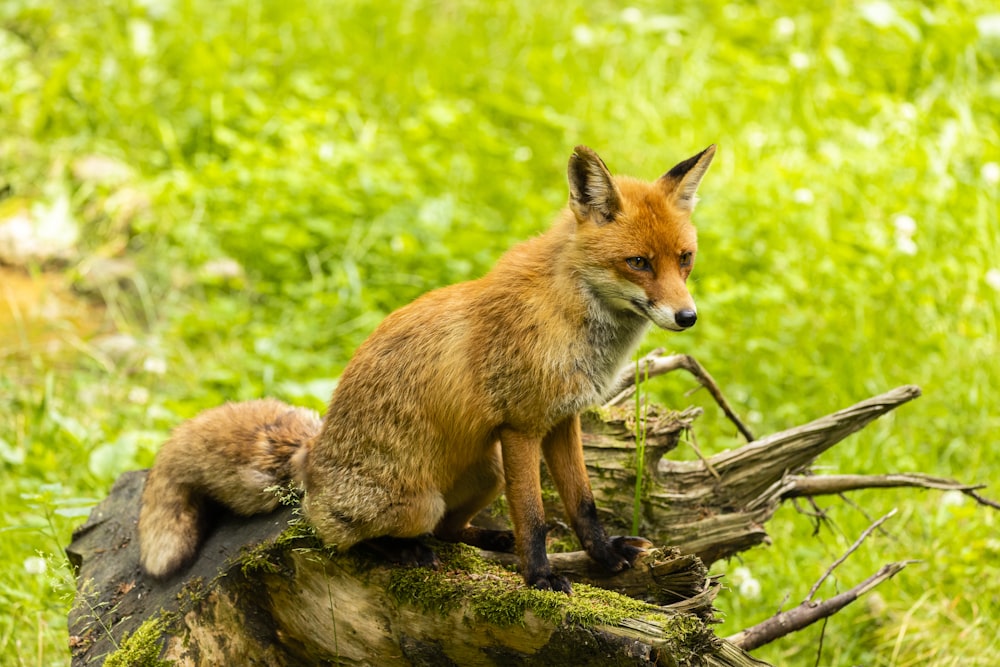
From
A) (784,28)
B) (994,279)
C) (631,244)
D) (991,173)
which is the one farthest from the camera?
(784,28)

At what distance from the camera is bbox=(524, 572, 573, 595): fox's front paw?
3.89 metres

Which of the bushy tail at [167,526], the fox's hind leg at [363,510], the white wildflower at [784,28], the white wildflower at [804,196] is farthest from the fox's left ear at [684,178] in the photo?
the white wildflower at [784,28]

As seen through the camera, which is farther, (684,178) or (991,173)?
(991,173)

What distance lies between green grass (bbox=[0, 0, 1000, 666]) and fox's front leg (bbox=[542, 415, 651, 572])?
160 centimetres

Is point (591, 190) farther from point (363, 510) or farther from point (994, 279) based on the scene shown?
point (994, 279)

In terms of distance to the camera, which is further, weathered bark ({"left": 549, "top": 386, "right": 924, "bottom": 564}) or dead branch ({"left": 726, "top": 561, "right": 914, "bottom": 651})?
weathered bark ({"left": 549, "top": 386, "right": 924, "bottom": 564})

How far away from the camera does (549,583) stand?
3.90 meters

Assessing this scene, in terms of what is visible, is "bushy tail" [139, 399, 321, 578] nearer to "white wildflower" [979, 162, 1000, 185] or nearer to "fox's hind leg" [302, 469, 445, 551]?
"fox's hind leg" [302, 469, 445, 551]

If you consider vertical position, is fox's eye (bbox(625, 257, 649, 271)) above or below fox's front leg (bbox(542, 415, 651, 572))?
above

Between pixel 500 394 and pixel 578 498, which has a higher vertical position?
pixel 500 394

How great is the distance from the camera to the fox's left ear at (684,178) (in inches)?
169

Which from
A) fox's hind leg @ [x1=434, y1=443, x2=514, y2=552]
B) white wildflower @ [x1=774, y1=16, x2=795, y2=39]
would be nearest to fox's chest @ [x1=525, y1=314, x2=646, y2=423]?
fox's hind leg @ [x1=434, y1=443, x2=514, y2=552]

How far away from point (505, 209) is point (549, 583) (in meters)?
5.94

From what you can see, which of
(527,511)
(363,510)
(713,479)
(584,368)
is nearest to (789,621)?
(713,479)
